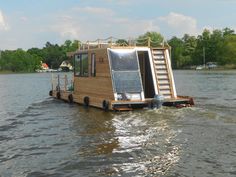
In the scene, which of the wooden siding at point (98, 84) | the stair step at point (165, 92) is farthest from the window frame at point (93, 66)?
the stair step at point (165, 92)

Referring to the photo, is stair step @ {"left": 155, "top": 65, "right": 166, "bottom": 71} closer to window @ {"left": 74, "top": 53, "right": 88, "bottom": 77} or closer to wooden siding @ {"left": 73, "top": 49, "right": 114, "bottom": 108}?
wooden siding @ {"left": 73, "top": 49, "right": 114, "bottom": 108}

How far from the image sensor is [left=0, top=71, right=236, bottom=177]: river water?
12.1 meters

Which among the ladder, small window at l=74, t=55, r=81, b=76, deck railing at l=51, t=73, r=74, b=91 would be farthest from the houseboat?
deck railing at l=51, t=73, r=74, b=91

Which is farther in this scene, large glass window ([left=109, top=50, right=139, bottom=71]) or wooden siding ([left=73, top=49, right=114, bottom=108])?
wooden siding ([left=73, top=49, right=114, bottom=108])

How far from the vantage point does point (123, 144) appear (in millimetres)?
15227

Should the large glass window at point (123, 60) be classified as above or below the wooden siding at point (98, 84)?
above

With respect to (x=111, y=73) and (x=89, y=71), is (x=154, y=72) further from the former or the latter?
(x=89, y=71)

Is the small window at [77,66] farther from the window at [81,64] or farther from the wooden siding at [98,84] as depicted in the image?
the wooden siding at [98,84]

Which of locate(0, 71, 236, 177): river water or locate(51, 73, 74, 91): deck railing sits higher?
locate(51, 73, 74, 91): deck railing

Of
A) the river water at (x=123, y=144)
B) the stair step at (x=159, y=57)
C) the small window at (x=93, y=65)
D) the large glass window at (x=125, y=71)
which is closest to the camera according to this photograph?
the river water at (x=123, y=144)

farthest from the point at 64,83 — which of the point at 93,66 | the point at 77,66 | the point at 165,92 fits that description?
the point at 165,92

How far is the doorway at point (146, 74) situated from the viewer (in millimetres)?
25703

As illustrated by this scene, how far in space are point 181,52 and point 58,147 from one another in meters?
160

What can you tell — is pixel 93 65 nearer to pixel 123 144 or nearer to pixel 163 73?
pixel 163 73
